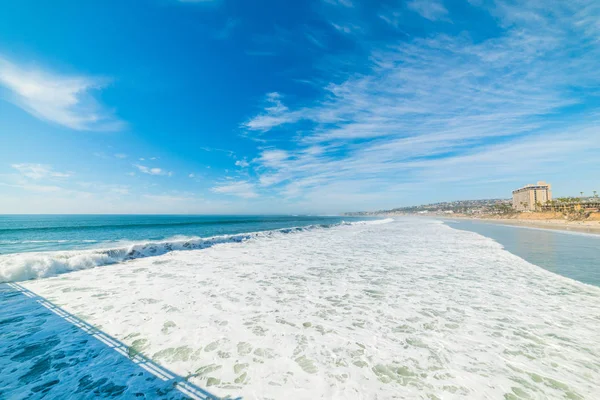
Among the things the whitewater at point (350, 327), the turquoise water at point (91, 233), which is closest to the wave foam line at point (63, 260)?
the whitewater at point (350, 327)

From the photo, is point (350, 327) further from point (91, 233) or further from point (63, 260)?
point (91, 233)

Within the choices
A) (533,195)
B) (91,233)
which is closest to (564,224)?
(91,233)

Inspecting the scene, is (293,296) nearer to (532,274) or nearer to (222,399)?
(222,399)

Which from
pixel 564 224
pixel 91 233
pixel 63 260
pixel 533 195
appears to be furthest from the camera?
pixel 533 195

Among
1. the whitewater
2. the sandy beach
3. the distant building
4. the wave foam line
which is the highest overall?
the distant building

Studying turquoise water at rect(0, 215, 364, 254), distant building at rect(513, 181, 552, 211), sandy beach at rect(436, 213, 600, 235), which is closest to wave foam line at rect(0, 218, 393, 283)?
turquoise water at rect(0, 215, 364, 254)

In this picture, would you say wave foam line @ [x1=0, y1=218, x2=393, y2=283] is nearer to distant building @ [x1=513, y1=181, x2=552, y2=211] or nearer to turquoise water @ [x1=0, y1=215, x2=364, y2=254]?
turquoise water @ [x1=0, y1=215, x2=364, y2=254]

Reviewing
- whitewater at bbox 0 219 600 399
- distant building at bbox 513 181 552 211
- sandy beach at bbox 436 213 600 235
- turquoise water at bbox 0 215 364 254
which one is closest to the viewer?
whitewater at bbox 0 219 600 399

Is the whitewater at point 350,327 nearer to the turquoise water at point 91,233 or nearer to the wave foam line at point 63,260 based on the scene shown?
the wave foam line at point 63,260

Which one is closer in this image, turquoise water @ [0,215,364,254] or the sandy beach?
turquoise water @ [0,215,364,254]

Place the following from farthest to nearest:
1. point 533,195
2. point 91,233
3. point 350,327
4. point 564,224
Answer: point 533,195
point 564,224
point 91,233
point 350,327
